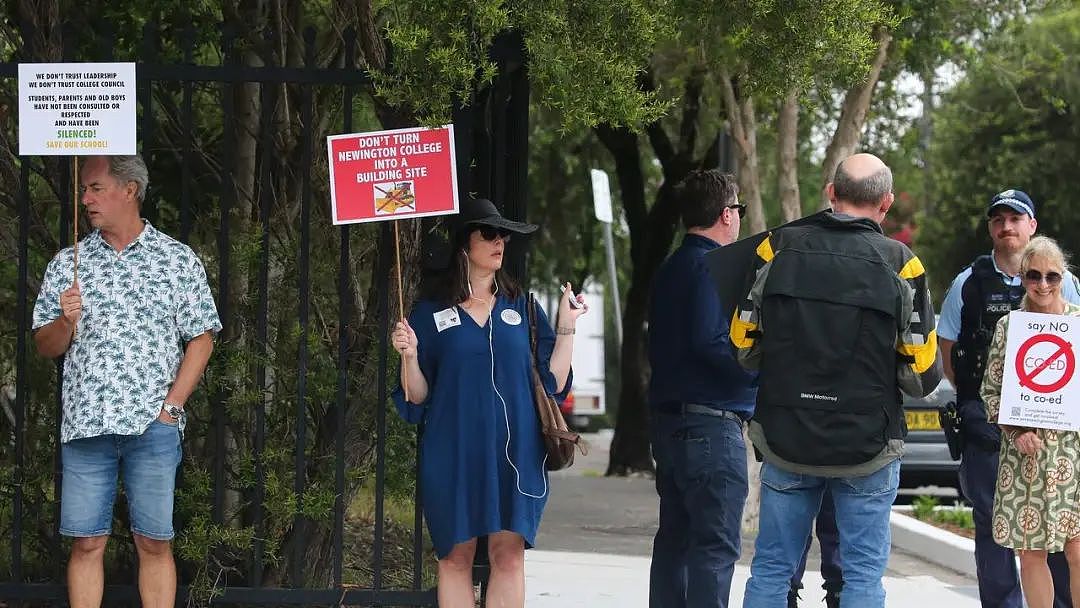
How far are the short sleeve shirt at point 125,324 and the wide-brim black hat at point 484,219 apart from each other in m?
0.98

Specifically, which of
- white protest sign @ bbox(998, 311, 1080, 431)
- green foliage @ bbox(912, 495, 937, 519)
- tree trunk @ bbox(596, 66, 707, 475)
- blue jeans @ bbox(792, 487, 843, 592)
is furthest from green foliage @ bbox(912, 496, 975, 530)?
white protest sign @ bbox(998, 311, 1080, 431)

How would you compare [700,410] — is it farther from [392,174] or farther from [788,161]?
[788,161]

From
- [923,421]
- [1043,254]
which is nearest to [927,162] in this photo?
[923,421]

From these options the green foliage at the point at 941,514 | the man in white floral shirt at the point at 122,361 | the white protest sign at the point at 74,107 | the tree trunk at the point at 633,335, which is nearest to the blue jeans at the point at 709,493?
the man in white floral shirt at the point at 122,361

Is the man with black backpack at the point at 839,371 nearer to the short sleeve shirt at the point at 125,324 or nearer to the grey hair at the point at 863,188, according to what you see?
the grey hair at the point at 863,188

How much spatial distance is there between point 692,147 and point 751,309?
11093 millimetres

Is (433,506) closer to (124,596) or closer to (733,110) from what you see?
(124,596)

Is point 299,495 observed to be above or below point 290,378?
below

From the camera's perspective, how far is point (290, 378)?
6539 mm

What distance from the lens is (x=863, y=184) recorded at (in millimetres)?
5410

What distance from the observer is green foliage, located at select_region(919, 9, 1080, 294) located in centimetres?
2606

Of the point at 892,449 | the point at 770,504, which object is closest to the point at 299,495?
the point at 770,504

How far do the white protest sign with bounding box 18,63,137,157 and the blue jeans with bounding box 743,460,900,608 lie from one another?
266 cm

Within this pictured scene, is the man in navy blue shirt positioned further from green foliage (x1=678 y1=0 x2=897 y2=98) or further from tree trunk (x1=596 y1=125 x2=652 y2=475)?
tree trunk (x1=596 y1=125 x2=652 y2=475)
